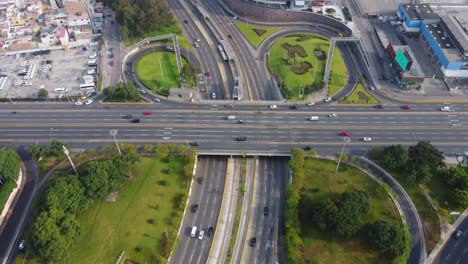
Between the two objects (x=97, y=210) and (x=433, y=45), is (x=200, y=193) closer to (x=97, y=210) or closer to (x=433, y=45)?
(x=97, y=210)

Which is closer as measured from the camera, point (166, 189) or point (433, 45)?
point (166, 189)

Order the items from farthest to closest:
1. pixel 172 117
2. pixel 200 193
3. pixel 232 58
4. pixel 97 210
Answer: pixel 232 58 < pixel 172 117 < pixel 200 193 < pixel 97 210

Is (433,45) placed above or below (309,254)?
above

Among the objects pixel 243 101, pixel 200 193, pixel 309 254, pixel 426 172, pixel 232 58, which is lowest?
pixel 309 254

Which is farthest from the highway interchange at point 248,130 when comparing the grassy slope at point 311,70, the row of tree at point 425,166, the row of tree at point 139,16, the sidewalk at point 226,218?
the row of tree at point 139,16

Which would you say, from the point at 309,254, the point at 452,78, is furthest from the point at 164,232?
the point at 452,78

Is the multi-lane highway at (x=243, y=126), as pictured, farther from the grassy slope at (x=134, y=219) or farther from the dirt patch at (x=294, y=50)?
the dirt patch at (x=294, y=50)

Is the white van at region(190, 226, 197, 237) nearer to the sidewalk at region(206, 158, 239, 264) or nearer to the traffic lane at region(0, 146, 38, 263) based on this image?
the sidewalk at region(206, 158, 239, 264)
